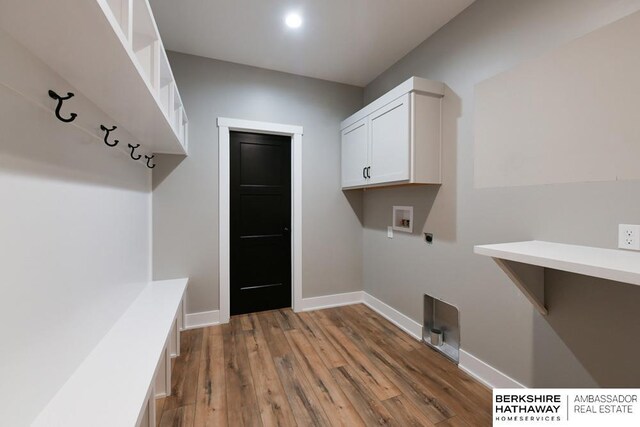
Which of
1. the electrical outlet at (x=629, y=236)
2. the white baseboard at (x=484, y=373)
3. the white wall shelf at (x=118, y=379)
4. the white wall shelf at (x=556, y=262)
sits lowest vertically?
the white baseboard at (x=484, y=373)

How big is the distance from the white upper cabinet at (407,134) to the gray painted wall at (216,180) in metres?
0.78

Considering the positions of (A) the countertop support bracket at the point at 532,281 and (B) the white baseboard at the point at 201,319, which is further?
(B) the white baseboard at the point at 201,319

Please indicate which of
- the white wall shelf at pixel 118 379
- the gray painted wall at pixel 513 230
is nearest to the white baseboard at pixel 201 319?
the white wall shelf at pixel 118 379

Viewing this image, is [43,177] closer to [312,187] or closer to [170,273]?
[170,273]

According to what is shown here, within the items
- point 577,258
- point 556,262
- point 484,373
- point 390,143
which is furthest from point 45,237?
point 484,373

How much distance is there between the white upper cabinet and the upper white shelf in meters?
1.71

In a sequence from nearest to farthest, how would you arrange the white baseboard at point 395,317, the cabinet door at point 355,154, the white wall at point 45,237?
the white wall at point 45,237 < the white baseboard at point 395,317 < the cabinet door at point 355,154

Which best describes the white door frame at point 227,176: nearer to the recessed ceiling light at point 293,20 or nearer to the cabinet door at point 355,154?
the cabinet door at point 355,154

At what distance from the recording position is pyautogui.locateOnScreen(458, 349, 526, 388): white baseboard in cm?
179

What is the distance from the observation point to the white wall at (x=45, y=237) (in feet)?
2.50

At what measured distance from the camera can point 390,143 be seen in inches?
95.9

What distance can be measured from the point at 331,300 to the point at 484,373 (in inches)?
68.3

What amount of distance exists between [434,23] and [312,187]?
74.1 inches

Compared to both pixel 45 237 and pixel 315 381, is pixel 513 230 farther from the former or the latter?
pixel 45 237
